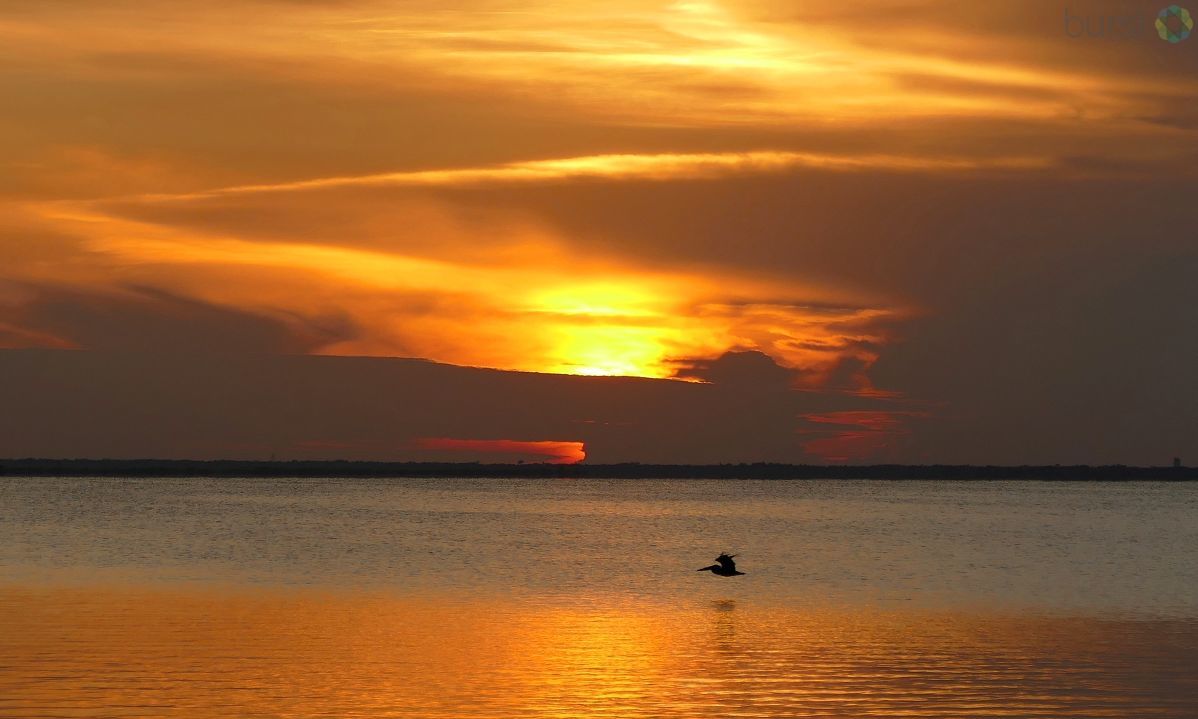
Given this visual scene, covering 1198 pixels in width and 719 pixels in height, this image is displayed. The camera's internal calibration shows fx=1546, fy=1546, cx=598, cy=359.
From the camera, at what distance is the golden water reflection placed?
21688 millimetres

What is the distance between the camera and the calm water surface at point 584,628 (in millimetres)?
22203

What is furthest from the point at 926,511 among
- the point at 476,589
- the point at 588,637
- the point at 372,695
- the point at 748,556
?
the point at 372,695

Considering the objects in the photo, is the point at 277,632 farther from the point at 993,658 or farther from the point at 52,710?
the point at 993,658

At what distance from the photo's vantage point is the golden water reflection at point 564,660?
71.2ft

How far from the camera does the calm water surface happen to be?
22.2 m

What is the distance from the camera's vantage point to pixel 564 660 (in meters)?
26.2

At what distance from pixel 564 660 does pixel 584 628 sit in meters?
4.91

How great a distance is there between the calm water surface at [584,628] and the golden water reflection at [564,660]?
0.28 ft

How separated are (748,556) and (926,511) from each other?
62848 mm

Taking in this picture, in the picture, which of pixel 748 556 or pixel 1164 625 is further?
pixel 748 556

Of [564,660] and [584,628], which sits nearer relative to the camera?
[564,660]

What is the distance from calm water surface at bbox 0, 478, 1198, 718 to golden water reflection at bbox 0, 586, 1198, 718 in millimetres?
84

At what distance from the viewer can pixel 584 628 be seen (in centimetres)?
3106

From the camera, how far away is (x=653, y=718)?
2066cm
